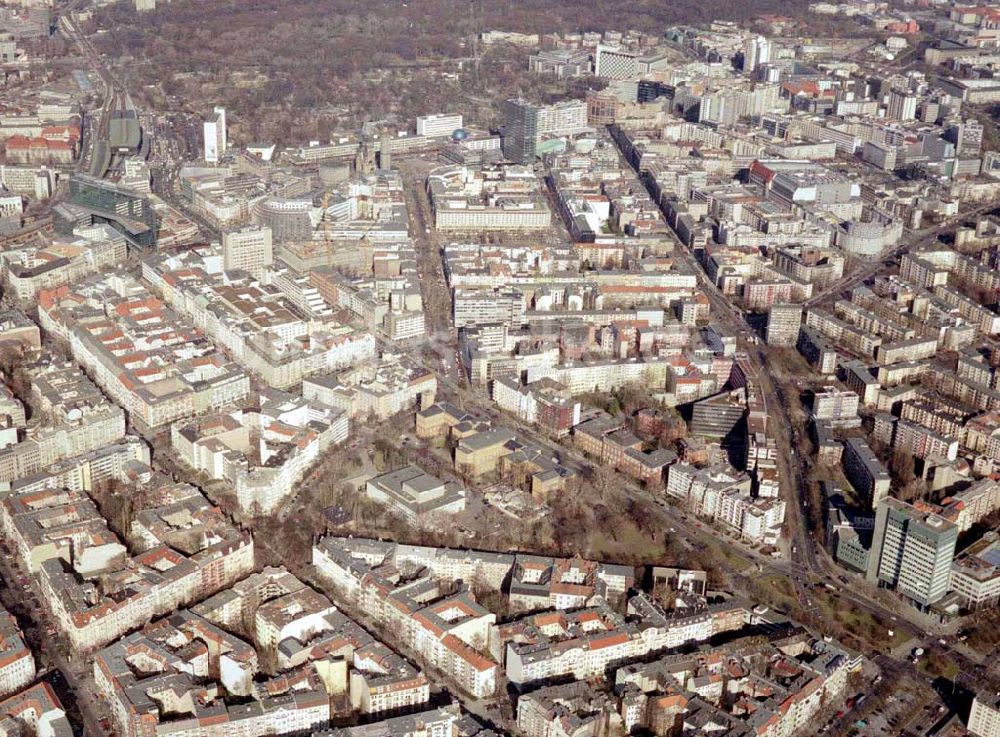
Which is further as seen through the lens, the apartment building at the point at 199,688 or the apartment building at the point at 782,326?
the apartment building at the point at 782,326

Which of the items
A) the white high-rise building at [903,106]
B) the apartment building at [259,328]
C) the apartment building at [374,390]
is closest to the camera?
the apartment building at [374,390]

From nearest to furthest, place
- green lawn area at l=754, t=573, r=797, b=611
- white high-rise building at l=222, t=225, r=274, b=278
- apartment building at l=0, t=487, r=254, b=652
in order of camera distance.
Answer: apartment building at l=0, t=487, r=254, b=652, green lawn area at l=754, t=573, r=797, b=611, white high-rise building at l=222, t=225, r=274, b=278

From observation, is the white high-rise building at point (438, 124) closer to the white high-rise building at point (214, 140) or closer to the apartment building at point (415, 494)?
the white high-rise building at point (214, 140)

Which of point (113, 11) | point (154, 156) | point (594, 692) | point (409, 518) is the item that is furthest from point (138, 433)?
point (113, 11)

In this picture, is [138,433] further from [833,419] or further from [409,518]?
[833,419]

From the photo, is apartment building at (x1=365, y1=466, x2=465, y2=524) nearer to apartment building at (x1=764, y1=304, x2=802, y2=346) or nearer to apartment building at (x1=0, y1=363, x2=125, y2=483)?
apartment building at (x1=0, y1=363, x2=125, y2=483)

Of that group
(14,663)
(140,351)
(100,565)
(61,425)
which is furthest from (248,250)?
(14,663)

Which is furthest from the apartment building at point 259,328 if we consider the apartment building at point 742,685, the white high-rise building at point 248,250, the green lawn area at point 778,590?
the apartment building at point 742,685

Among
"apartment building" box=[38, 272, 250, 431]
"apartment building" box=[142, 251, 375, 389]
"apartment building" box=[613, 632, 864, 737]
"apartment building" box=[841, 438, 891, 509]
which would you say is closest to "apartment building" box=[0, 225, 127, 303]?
"apartment building" box=[38, 272, 250, 431]
